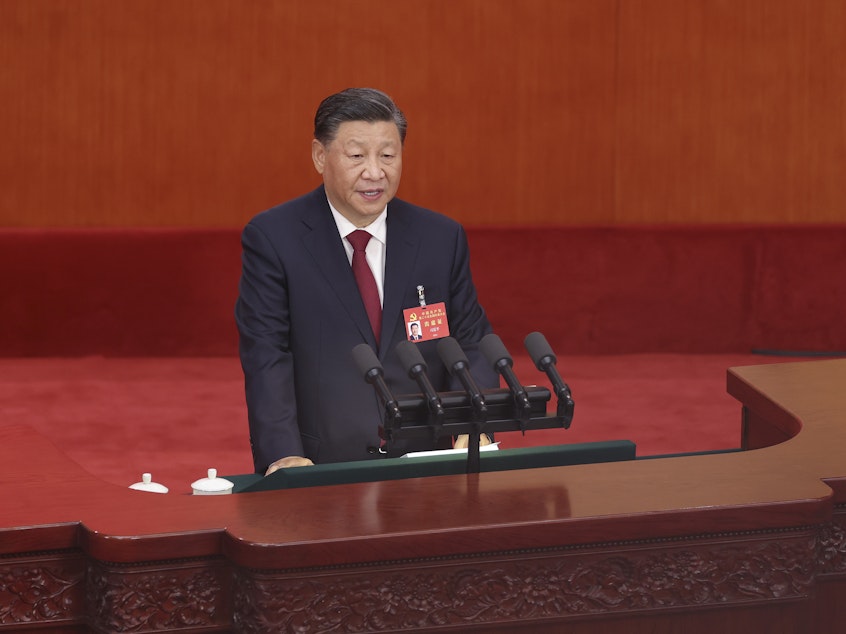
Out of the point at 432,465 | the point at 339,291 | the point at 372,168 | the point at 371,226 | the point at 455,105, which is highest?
the point at 455,105

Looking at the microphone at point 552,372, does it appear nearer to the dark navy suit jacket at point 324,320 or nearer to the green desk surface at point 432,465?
the green desk surface at point 432,465

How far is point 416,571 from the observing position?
1.70 m

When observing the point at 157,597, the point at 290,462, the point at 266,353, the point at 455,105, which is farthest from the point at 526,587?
the point at 455,105

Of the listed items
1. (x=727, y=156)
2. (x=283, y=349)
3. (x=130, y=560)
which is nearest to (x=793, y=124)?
(x=727, y=156)

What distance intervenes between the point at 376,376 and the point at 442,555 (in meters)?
0.26

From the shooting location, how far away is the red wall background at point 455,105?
5.24 metres

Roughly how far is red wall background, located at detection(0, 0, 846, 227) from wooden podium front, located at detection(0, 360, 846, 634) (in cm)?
350

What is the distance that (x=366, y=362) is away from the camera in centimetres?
180

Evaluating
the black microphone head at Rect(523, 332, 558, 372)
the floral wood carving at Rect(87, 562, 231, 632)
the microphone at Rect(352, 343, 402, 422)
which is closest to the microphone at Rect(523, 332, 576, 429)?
the black microphone head at Rect(523, 332, 558, 372)

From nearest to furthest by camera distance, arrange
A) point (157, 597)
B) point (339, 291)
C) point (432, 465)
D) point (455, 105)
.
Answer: point (157, 597), point (432, 465), point (339, 291), point (455, 105)

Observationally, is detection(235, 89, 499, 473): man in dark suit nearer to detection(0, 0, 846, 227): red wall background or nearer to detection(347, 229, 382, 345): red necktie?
detection(347, 229, 382, 345): red necktie

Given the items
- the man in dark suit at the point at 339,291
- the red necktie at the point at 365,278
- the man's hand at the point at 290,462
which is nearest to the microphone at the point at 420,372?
the man's hand at the point at 290,462

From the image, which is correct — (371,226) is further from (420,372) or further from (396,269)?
(420,372)

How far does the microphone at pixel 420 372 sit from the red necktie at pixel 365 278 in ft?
2.29
